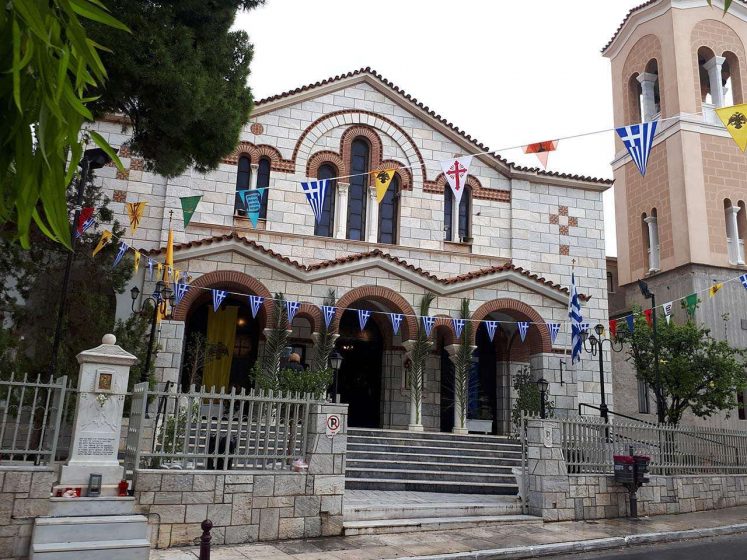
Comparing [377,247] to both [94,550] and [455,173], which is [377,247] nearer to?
[455,173]

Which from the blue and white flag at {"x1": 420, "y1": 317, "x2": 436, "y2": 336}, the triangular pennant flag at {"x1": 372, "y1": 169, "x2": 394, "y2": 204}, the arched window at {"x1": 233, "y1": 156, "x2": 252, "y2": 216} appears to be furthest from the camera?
the arched window at {"x1": 233, "y1": 156, "x2": 252, "y2": 216}

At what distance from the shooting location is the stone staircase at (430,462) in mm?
12234

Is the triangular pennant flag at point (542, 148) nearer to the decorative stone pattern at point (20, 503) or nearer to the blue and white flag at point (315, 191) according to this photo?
the blue and white flag at point (315, 191)

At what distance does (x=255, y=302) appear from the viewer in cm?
1530

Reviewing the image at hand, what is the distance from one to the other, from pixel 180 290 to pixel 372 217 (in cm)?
613

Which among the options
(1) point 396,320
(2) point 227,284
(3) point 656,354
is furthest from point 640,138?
(2) point 227,284

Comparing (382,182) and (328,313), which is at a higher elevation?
(382,182)

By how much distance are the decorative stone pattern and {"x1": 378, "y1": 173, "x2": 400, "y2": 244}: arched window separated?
12.6 metres

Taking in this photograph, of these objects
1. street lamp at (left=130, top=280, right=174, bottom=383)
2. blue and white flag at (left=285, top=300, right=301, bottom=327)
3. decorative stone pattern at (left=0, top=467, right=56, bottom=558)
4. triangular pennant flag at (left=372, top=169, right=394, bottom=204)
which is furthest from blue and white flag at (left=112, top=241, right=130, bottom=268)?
decorative stone pattern at (left=0, top=467, right=56, bottom=558)

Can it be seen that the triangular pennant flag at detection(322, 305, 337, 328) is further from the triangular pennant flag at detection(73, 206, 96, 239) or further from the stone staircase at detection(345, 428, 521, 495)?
the triangular pennant flag at detection(73, 206, 96, 239)

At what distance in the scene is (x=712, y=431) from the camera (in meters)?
13.9

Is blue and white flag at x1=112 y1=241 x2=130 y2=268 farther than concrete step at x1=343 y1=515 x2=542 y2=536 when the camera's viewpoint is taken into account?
Yes

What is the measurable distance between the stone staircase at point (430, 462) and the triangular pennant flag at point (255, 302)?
149 inches

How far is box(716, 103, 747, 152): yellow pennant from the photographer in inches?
448
